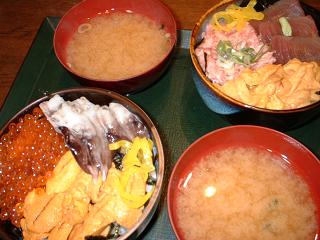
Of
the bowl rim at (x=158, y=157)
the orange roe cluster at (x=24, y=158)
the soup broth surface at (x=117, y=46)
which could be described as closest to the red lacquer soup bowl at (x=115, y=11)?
the soup broth surface at (x=117, y=46)

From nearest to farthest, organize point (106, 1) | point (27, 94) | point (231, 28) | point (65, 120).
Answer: point (65, 120)
point (231, 28)
point (27, 94)
point (106, 1)

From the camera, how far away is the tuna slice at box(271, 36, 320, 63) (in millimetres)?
1504

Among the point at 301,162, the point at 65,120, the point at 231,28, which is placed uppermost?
the point at 231,28

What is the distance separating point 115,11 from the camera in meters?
1.98

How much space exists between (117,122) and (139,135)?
3.8 inches

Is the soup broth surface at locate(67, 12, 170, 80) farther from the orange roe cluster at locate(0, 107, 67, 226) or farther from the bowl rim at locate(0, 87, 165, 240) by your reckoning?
the orange roe cluster at locate(0, 107, 67, 226)

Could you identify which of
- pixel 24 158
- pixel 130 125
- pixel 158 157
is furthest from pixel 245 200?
pixel 24 158

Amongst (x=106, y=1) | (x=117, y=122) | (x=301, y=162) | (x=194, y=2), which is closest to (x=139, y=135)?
(x=117, y=122)

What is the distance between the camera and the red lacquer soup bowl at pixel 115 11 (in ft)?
5.08

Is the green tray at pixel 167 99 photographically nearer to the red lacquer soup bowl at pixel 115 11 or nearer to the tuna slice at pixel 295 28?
the red lacquer soup bowl at pixel 115 11

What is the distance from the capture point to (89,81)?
1.52 m

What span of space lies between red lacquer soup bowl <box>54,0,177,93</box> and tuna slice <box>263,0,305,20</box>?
46 centimetres

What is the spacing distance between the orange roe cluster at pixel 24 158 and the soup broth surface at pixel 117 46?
46cm

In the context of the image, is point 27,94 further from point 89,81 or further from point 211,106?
point 211,106
